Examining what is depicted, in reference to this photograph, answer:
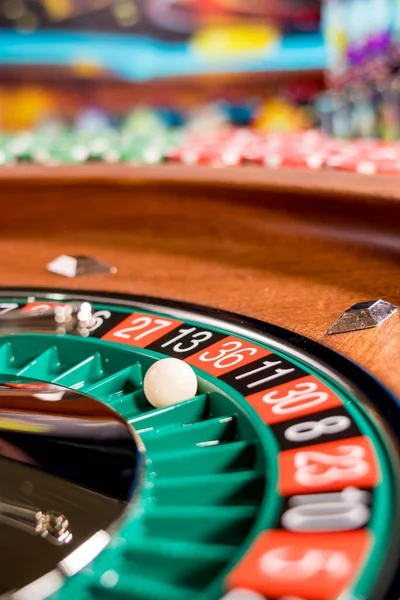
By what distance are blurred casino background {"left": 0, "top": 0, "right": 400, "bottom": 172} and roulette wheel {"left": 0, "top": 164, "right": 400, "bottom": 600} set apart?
460cm

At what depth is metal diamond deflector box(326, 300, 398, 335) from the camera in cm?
156

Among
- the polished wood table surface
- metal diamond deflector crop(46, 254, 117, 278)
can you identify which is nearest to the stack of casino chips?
the polished wood table surface

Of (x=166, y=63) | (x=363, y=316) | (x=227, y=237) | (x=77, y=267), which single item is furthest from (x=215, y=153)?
(x=166, y=63)

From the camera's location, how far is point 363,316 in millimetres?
1602

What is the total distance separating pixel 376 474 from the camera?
3.44ft

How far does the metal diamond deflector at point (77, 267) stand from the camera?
2.09 metres

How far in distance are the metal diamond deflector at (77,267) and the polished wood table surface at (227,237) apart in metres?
0.03

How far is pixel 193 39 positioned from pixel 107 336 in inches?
235

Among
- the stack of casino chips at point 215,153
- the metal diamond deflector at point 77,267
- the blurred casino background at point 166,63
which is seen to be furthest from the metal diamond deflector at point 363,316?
the blurred casino background at point 166,63

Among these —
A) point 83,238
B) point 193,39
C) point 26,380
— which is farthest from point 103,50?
point 26,380

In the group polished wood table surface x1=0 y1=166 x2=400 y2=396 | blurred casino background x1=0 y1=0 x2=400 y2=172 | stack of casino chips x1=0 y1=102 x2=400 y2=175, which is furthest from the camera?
blurred casino background x1=0 y1=0 x2=400 y2=172

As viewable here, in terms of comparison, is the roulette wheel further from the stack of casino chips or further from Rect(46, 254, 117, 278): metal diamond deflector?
the stack of casino chips

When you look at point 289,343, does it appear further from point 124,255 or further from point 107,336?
point 124,255

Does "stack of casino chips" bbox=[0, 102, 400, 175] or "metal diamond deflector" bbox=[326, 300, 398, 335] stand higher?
"metal diamond deflector" bbox=[326, 300, 398, 335]
